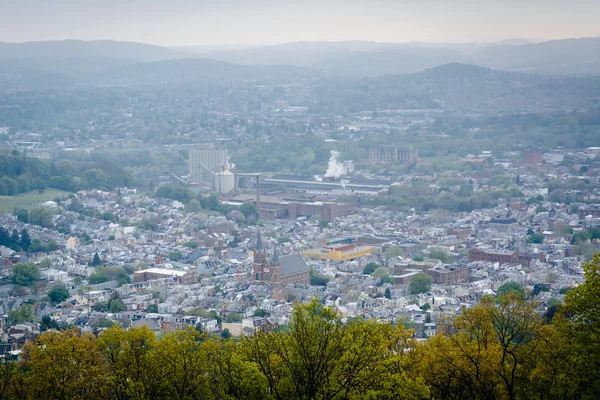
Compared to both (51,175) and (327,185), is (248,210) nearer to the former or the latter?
(327,185)

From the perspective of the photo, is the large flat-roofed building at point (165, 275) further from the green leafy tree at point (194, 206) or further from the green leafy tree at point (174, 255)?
the green leafy tree at point (194, 206)

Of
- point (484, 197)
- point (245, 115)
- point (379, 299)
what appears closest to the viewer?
point (379, 299)

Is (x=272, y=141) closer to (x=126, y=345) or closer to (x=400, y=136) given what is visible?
(x=400, y=136)

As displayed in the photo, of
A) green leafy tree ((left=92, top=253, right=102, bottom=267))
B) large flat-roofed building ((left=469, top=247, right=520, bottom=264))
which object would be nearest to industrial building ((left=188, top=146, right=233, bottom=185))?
green leafy tree ((left=92, top=253, right=102, bottom=267))

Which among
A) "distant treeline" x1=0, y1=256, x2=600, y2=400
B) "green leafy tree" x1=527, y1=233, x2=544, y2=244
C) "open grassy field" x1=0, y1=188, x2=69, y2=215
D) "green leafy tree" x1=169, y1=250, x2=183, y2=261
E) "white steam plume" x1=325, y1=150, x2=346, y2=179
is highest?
"distant treeline" x1=0, y1=256, x2=600, y2=400

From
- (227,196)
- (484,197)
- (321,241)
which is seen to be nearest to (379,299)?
(321,241)

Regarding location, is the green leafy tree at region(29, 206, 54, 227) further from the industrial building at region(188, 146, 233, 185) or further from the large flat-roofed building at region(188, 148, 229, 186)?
the large flat-roofed building at region(188, 148, 229, 186)
